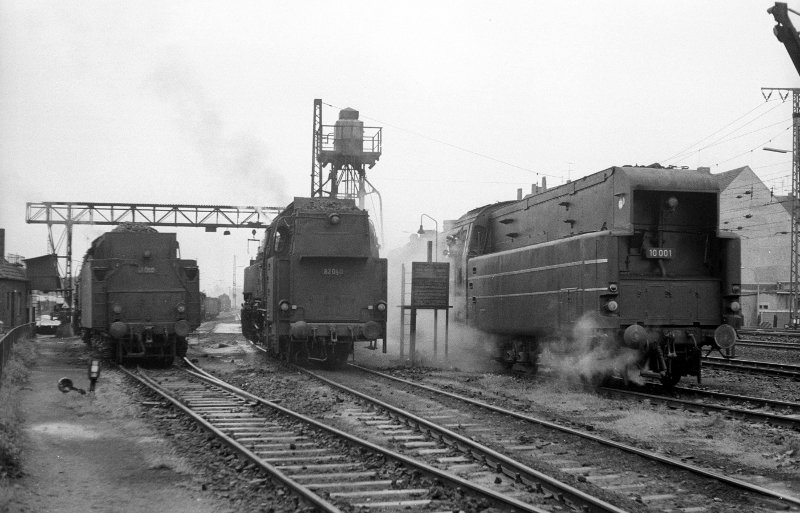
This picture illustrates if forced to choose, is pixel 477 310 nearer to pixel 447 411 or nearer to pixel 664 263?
pixel 664 263

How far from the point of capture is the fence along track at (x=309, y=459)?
6.86 m

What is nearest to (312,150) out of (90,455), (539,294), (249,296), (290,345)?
(249,296)

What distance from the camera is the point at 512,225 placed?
18234 millimetres

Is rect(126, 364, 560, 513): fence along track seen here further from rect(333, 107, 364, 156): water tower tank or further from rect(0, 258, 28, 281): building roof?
rect(333, 107, 364, 156): water tower tank

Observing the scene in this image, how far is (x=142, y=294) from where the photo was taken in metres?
19.4

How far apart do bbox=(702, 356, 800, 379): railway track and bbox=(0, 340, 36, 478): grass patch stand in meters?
12.6

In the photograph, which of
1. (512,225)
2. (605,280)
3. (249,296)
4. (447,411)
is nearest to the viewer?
(447,411)

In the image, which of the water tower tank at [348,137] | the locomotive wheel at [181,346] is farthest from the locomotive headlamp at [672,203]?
the water tower tank at [348,137]

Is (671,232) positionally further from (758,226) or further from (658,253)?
(758,226)

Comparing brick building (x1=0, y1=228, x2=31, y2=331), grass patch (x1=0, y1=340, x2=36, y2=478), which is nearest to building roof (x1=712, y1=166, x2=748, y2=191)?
brick building (x1=0, y1=228, x2=31, y2=331)

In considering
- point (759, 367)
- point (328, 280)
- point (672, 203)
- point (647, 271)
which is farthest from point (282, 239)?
point (759, 367)

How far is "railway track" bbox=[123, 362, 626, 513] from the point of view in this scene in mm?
6703

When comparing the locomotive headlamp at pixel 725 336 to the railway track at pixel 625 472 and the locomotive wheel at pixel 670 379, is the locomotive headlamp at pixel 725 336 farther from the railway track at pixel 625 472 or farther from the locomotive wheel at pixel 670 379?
the railway track at pixel 625 472

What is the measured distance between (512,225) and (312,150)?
21.8 m
